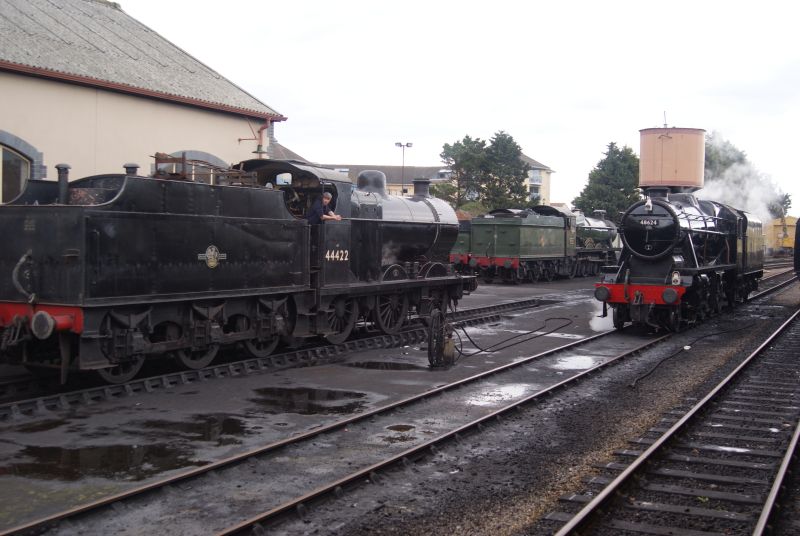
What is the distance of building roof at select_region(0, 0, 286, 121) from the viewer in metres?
16.6

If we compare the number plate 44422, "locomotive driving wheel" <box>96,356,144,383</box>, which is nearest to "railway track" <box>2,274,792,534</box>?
"locomotive driving wheel" <box>96,356,144,383</box>

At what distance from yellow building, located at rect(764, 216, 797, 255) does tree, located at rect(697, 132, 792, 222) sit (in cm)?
274

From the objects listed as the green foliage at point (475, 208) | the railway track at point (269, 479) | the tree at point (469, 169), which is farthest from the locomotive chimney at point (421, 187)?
the tree at point (469, 169)

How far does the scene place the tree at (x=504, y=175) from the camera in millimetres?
54688

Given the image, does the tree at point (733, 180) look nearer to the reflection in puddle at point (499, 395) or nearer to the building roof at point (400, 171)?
the reflection in puddle at point (499, 395)

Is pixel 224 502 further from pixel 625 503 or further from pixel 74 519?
pixel 625 503

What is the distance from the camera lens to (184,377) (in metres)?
9.92

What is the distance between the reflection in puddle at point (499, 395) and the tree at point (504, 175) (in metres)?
44.4

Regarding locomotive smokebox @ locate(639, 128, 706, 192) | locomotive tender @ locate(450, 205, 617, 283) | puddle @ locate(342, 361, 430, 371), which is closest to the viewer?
puddle @ locate(342, 361, 430, 371)

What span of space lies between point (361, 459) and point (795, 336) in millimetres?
12213

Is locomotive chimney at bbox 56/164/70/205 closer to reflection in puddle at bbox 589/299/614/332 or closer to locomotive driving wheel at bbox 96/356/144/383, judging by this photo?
locomotive driving wheel at bbox 96/356/144/383

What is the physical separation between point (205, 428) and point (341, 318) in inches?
211

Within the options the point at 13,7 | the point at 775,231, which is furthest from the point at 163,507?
the point at 775,231

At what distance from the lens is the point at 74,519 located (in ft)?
17.2
